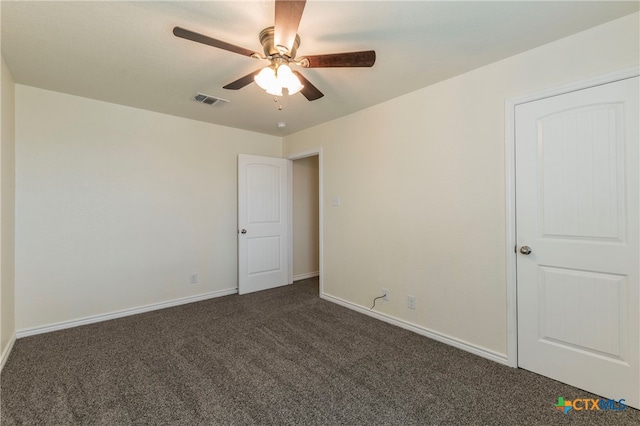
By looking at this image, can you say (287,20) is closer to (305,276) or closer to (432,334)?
(432,334)

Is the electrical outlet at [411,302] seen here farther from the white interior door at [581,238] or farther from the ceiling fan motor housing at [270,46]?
the ceiling fan motor housing at [270,46]

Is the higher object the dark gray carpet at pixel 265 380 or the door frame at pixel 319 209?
the door frame at pixel 319 209

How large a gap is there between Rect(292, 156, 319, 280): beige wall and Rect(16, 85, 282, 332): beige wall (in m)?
1.14

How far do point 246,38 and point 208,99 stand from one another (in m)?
1.30

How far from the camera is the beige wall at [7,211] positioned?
2256 mm

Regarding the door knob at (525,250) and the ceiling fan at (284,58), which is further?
the door knob at (525,250)

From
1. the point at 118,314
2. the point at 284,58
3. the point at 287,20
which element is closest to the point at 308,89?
the point at 284,58

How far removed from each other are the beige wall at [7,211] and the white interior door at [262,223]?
2.24 m

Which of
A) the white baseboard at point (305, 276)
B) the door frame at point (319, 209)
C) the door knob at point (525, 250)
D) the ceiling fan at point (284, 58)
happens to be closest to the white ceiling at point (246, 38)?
the ceiling fan at point (284, 58)

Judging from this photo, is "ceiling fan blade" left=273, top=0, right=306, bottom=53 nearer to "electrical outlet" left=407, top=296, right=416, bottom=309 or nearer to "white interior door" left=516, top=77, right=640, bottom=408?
"white interior door" left=516, top=77, right=640, bottom=408

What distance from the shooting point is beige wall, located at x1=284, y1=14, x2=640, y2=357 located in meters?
2.05

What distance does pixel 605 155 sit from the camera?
5.95 feet

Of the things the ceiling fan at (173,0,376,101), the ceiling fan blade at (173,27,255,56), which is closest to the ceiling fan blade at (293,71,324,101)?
the ceiling fan at (173,0,376,101)

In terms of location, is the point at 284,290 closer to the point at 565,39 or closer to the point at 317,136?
the point at 317,136
